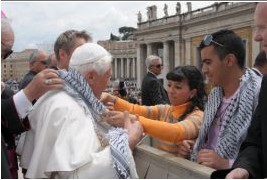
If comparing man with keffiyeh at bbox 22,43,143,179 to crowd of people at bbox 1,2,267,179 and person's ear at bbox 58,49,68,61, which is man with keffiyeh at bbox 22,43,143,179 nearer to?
crowd of people at bbox 1,2,267,179

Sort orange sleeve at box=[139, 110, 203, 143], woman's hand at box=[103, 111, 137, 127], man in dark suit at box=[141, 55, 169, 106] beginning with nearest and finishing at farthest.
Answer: woman's hand at box=[103, 111, 137, 127] < orange sleeve at box=[139, 110, 203, 143] < man in dark suit at box=[141, 55, 169, 106]

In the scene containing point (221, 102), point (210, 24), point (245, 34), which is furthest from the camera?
point (210, 24)

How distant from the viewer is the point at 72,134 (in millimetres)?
2107

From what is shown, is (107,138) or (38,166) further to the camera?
(107,138)

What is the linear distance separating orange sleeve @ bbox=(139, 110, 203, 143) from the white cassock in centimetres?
39

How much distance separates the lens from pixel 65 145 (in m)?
2.08

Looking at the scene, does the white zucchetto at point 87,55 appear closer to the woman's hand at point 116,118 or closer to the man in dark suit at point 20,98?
the man in dark suit at point 20,98

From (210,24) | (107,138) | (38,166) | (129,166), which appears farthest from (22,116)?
(210,24)

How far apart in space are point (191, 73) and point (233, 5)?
2811cm

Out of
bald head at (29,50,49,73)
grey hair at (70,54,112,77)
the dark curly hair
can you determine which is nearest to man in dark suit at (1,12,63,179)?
grey hair at (70,54,112,77)

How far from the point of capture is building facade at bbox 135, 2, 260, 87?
2744cm

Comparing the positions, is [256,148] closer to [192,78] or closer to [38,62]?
[192,78]

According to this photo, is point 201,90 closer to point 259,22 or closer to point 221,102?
point 221,102

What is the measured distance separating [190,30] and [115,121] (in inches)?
1331
